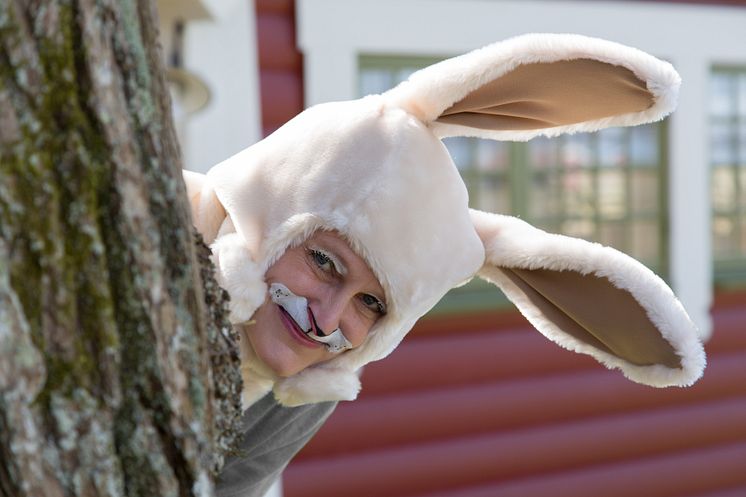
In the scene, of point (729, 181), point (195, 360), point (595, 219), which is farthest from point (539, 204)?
point (195, 360)

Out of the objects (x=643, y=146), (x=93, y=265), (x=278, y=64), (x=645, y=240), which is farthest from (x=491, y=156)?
(x=93, y=265)

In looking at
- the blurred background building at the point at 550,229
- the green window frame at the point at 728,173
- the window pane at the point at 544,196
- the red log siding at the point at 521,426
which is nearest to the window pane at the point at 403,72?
the blurred background building at the point at 550,229

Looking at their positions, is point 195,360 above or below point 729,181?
above

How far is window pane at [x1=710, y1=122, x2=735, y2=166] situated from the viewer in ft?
12.0

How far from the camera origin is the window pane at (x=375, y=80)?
9.87ft

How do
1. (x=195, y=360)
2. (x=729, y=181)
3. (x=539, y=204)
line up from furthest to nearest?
(x=729, y=181), (x=539, y=204), (x=195, y=360)

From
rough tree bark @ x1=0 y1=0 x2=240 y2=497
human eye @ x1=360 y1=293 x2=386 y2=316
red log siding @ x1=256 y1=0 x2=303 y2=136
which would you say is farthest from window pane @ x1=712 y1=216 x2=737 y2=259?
rough tree bark @ x1=0 y1=0 x2=240 y2=497

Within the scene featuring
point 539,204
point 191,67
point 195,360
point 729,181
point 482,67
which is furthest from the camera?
point 729,181

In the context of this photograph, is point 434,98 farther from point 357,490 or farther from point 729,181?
point 729,181

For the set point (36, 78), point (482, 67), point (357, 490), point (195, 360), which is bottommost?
point (357, 490)

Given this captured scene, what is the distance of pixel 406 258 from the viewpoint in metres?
1.22

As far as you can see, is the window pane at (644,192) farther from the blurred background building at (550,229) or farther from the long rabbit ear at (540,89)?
the long rabbit ear at (540,89)

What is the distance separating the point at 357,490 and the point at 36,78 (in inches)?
111

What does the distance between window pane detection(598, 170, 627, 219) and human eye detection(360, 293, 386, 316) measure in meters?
2.46
